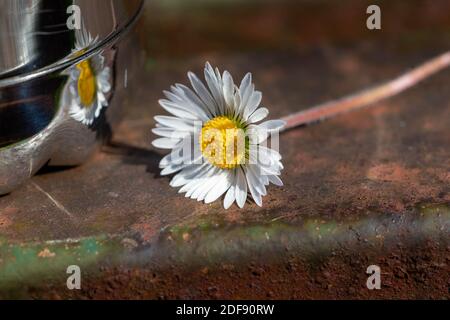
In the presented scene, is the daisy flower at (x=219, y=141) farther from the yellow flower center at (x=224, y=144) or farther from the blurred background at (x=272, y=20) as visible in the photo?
the blurred background at (x=272, y=20)

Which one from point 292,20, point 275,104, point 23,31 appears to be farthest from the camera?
point 292,20

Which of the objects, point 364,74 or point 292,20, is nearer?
point 364,74

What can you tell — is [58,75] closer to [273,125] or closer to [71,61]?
[71,61]

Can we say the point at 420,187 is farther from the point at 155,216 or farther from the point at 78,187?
the point at 78,187

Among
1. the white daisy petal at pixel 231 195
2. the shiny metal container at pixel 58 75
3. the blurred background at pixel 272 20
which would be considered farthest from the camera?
the blurred background at pixel 272 20

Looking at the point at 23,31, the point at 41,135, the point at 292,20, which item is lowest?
the point at 41,135

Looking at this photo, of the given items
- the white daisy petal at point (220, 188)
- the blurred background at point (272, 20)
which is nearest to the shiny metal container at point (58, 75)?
the white daisy petal at point (220, 188)

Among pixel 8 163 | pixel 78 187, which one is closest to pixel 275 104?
pixel 78 187
